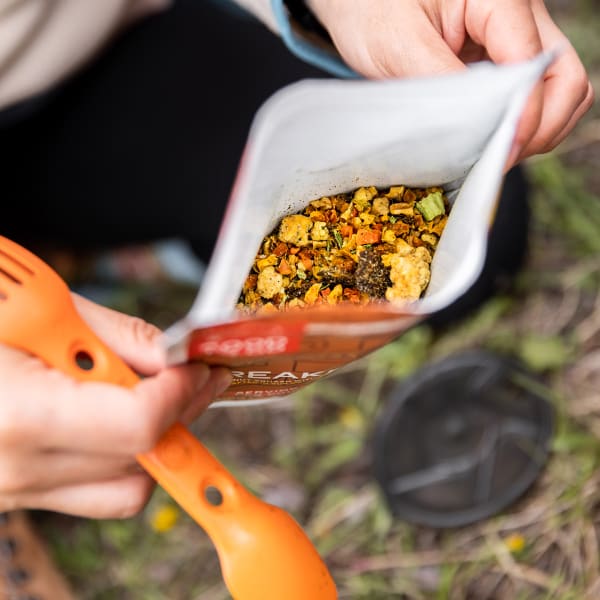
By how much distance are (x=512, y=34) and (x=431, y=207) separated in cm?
15

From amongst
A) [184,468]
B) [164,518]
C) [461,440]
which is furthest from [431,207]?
[164,518]

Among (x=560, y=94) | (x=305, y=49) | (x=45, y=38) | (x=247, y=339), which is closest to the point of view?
(x=247, y=339)

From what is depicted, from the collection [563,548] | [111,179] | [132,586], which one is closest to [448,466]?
[563,548]

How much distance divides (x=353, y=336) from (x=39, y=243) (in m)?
0.85

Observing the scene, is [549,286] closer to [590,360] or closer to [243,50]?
[590,360]

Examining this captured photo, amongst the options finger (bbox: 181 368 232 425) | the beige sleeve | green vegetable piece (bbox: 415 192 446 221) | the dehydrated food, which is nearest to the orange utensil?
finger (bbox: 181 368 232 425)

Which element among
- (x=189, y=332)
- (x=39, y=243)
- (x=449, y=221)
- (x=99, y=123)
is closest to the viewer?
(x=189, y=332)

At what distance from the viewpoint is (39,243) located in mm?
1208

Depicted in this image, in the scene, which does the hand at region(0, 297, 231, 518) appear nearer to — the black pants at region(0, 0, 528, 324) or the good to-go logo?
the good to-go logo

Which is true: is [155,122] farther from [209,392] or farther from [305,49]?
[209,392]

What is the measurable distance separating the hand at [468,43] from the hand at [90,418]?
0.30 metres

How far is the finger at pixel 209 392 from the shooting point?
579 mm

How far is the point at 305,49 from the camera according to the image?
756 mm

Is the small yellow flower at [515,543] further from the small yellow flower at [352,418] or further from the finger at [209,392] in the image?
the finger at [209,392]
